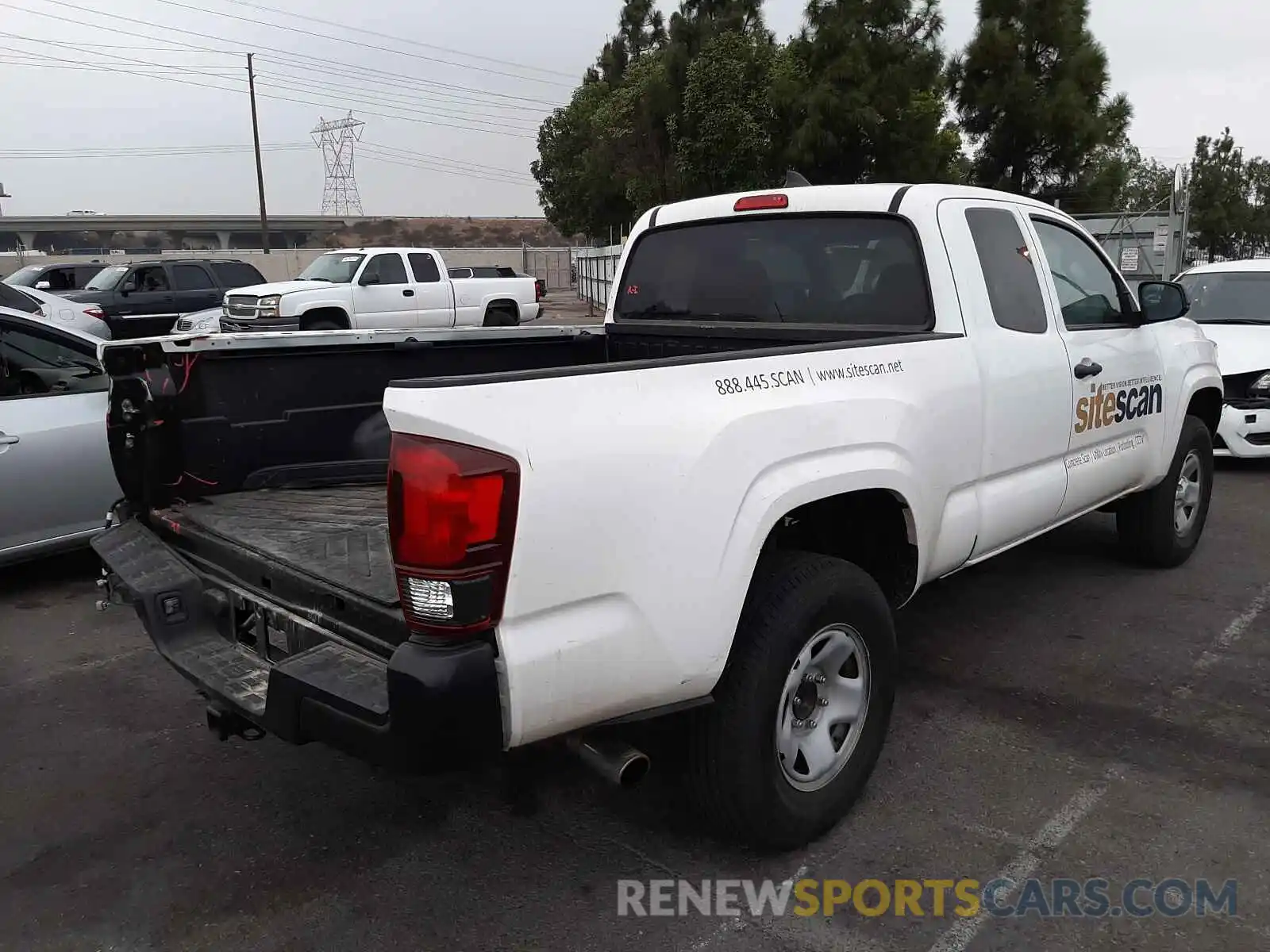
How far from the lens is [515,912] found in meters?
2.76

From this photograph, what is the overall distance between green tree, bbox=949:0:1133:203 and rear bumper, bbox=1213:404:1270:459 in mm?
13425

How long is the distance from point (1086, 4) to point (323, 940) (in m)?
22.5

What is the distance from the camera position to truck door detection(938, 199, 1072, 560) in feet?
12.2

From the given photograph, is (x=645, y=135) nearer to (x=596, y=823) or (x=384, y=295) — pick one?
(x=384, y=295)

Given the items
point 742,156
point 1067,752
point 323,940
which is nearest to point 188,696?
point 323,940

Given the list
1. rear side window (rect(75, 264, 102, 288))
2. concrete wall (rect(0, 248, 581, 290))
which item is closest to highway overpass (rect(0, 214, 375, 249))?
concrete wall (rect(0, 248, 581, 290))

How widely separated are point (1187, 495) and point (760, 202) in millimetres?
3179

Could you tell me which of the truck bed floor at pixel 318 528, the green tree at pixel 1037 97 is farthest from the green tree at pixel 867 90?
the truck bed floor at pixel 318 528

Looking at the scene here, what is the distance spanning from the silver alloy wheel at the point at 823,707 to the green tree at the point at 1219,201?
122 feet

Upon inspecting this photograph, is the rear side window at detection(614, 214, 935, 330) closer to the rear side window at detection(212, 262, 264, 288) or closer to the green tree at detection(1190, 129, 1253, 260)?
the rear side window at detection(212, 262, 264, 288)

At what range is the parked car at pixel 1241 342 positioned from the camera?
25.8 feet

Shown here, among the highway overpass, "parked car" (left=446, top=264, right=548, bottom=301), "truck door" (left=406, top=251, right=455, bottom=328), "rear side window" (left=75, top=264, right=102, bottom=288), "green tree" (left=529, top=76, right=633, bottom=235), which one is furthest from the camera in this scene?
the highway overpass

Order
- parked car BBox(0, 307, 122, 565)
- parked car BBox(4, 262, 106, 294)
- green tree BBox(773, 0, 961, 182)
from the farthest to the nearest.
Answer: parked car BBox(4, 262, 106, 294), green tree BBox(773, 0, 961, 182), parked car BBox(0, 307, 122, 565)

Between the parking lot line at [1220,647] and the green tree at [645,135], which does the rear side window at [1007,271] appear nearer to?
the parking lot line at [1220,647]
